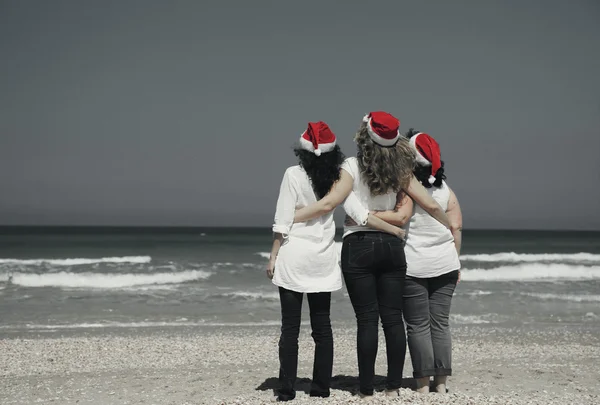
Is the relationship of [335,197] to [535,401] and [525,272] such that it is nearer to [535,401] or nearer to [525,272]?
[535,401]

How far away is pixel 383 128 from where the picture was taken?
11.1ft

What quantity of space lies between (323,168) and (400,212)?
1.86 ft

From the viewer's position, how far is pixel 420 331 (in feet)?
12.5

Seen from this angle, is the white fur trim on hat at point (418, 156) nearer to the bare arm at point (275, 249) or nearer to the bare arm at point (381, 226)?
the bare arm at point (381, 226)

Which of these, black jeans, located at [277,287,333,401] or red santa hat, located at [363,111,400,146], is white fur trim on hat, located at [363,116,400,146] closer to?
red santa hat, located at [363,111,400,146]

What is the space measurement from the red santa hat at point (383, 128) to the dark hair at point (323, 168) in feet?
0.87

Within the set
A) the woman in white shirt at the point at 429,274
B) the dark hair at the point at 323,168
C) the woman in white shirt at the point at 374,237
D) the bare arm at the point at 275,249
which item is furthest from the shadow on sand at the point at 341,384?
the dark hair at the point at 323,168

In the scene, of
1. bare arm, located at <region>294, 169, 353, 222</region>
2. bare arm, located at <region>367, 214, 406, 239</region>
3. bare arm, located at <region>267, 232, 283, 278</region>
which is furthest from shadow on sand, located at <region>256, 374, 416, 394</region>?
bare arm, located at <region>294, 169, 353, 222</region>

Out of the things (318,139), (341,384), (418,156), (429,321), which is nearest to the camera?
(318,139)

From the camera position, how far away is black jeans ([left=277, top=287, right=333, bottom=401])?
11.8ft

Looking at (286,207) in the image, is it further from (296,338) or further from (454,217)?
(454,217)

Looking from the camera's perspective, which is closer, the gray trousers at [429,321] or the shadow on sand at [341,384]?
the gray trousers at [429,321]

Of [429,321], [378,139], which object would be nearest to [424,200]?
[378,139]

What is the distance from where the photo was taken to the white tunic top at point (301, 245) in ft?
11.6
